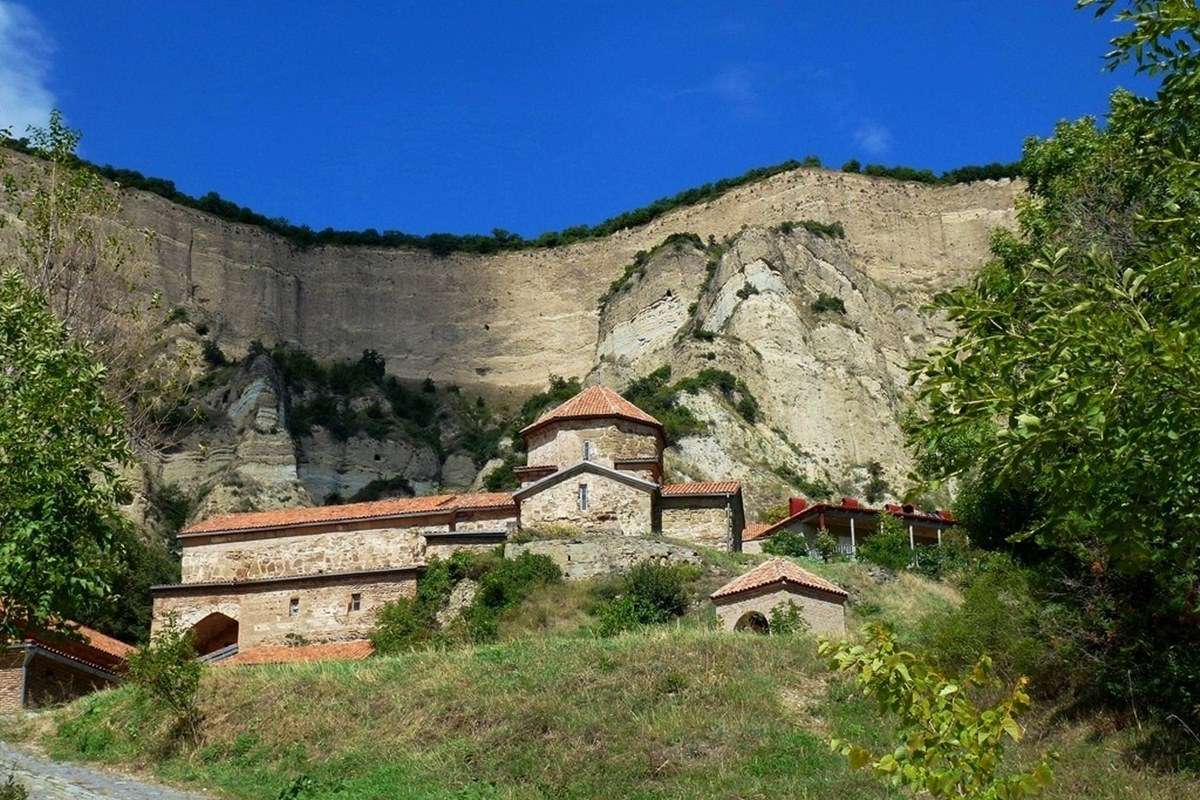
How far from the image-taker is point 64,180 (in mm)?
22484

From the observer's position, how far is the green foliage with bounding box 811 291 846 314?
62344mm

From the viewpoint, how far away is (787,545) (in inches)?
1505

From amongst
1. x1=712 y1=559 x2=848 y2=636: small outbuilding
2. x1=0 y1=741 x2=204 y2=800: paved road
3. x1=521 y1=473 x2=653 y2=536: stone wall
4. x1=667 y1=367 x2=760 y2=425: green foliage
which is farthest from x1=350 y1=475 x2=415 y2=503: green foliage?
x1=0 y1=741 x2=204 y2=800: paved road

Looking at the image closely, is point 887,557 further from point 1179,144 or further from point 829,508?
point 1179,144

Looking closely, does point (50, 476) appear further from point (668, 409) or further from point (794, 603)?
point (668, 409)

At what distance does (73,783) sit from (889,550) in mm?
24332

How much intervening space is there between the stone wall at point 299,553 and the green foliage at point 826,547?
11.1 m

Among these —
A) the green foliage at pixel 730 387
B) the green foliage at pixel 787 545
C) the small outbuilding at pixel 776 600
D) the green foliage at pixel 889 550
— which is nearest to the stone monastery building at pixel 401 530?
the green foliage at pixel 787 545

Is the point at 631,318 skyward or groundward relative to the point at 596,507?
skyward

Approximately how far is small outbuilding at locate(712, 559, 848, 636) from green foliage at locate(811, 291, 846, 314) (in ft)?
121

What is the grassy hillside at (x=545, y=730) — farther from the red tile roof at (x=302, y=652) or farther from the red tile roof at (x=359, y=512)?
the red tile roof at (x=359, y=512)

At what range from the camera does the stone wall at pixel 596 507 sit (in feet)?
109

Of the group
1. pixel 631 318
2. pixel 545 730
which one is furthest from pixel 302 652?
pixel 631 318

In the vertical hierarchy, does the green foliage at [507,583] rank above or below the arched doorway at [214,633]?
above
